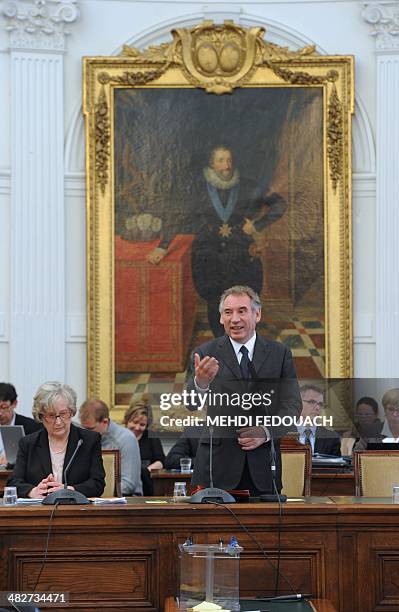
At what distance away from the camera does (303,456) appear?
7344mm

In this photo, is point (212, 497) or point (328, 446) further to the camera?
point (328, 446)

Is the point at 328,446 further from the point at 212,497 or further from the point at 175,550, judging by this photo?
the point at 175,550

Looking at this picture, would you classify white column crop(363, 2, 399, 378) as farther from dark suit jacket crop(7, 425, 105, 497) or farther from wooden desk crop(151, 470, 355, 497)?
dark suit jacket crop(7, 425, 105, 497)

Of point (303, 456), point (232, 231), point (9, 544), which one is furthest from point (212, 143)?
point (9, 544)

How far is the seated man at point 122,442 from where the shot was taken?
7.74 meters

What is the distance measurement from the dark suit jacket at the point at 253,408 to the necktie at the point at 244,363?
0.03 meters

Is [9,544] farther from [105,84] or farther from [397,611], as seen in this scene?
[105,84]

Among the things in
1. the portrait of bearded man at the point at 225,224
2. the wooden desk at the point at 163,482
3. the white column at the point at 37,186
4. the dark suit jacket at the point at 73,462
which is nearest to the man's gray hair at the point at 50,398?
the dark suit jacket at the point at 73,462

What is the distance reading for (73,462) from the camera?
614cm

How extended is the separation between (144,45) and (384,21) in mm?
2235

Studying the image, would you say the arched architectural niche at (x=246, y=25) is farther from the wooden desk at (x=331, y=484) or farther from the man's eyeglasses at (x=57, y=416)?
the man's eyeglasses at (x=57, y=416)

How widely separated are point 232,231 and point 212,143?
0.84 meters

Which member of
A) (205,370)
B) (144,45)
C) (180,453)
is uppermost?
(144,45)

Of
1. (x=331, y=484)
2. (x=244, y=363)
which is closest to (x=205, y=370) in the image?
(x=244, y=363)
